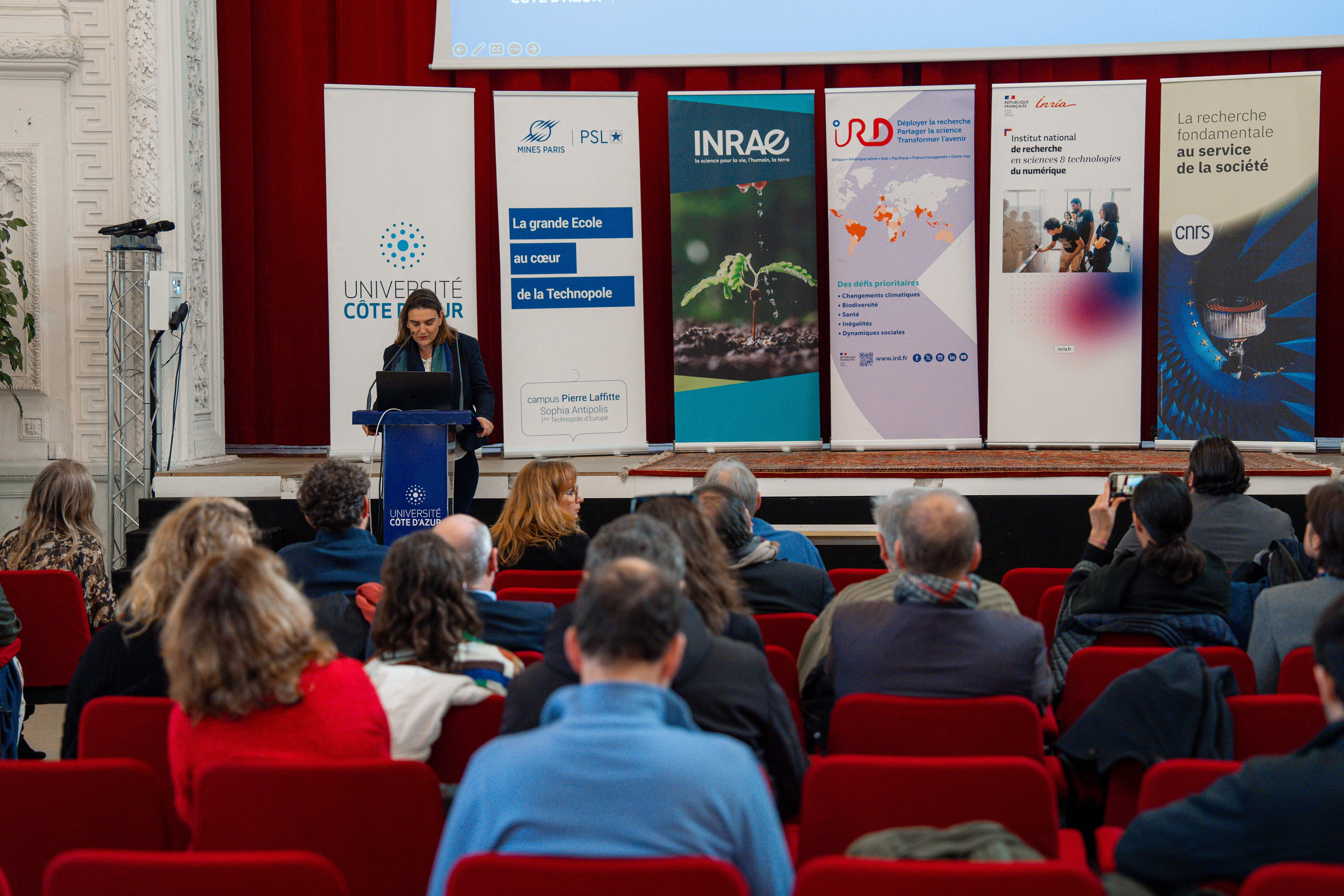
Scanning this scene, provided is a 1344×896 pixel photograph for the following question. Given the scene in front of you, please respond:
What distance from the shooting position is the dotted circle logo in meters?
6.49

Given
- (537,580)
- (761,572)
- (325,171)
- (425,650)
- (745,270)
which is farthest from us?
(325,171)

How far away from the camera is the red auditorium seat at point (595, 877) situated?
3.91 ft

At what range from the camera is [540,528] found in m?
3.56

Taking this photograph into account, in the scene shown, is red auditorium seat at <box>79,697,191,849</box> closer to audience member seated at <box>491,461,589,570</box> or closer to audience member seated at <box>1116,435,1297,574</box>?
audience member seated at <box>491,461,589,570</box>

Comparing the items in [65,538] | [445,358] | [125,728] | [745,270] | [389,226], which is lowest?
[125,728]

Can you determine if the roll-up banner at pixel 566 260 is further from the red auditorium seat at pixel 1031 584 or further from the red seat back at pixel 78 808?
the red seat back at pixel 78 808

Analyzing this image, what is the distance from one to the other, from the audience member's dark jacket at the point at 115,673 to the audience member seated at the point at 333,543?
661 millimetres

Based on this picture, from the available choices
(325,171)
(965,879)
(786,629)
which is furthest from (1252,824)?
(325,171)

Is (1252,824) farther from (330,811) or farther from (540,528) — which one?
(540,528)

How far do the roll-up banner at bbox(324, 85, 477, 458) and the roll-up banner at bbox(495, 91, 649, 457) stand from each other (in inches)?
10.7

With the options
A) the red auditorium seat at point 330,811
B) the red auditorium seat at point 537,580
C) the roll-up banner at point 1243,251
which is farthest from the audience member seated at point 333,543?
the roll-up banner at point 1243,251

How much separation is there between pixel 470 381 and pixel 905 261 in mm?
2949

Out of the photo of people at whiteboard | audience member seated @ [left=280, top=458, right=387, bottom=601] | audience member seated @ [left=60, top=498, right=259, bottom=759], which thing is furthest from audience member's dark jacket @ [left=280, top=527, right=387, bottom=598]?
the photo of people at whiteboard

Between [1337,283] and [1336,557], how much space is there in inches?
214
